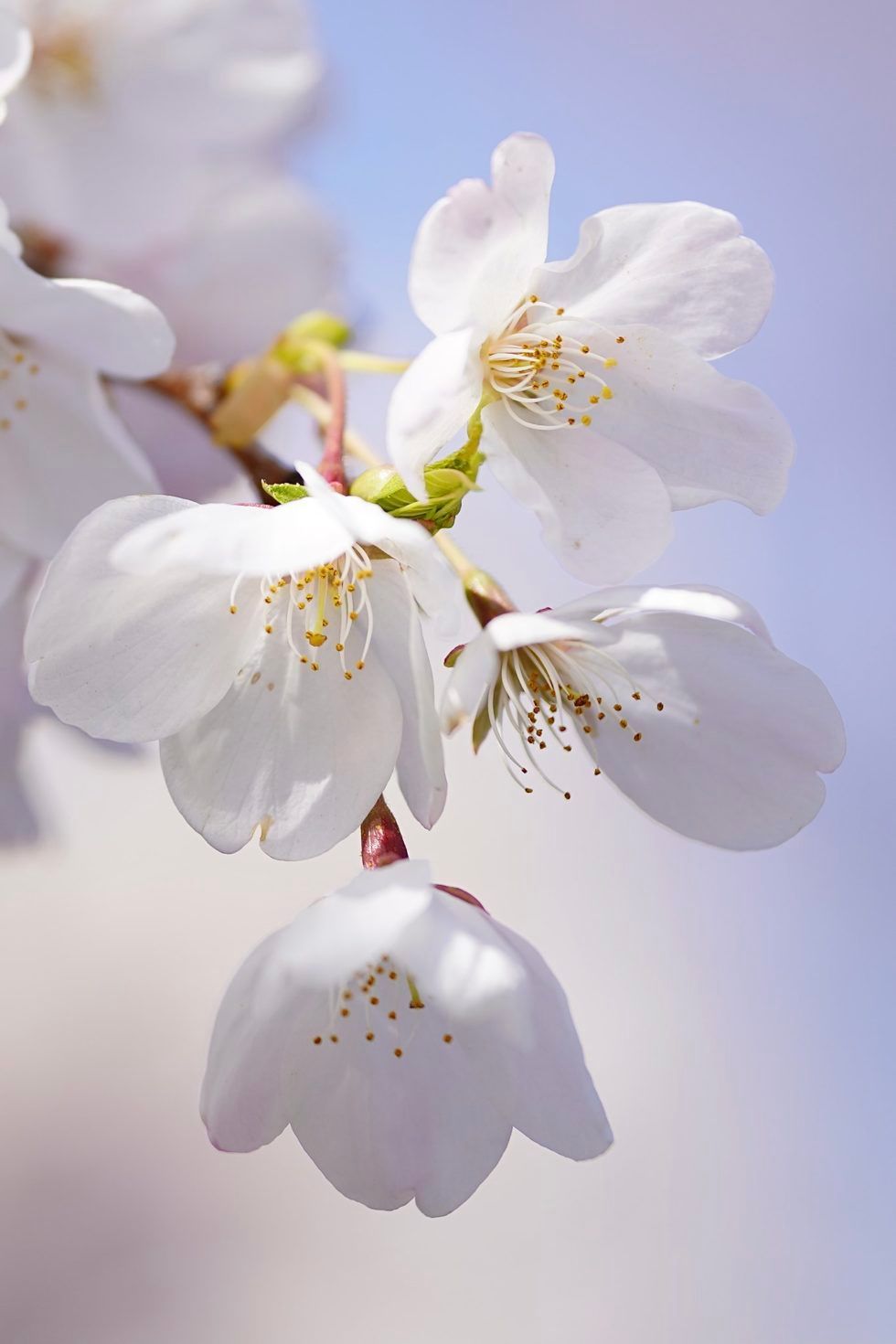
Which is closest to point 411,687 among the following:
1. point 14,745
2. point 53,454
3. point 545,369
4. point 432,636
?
point 432,636

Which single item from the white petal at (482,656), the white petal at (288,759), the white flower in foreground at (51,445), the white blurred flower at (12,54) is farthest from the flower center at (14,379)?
the white petal at (482,656)

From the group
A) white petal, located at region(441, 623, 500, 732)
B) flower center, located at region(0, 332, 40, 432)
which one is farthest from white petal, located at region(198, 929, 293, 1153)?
flower center, located at region(0, 332, 40, 432)

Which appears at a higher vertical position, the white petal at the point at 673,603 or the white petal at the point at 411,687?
the white petal at the point at 673,603

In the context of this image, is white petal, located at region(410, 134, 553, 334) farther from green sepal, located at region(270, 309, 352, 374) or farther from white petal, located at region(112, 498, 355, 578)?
green sepal, located at region(270, 309, 352, 374)

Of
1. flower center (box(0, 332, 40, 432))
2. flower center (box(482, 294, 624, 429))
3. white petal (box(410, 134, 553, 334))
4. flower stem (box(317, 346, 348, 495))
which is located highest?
white petal (box(410, 134, 553, 334))

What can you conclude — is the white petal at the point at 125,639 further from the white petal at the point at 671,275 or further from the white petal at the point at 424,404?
the white petal at the point at 671,275

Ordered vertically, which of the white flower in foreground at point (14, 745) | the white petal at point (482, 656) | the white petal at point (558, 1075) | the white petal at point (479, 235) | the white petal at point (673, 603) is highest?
the white petal at point (479, 235)

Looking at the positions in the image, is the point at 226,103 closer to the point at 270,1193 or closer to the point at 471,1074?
the point at 471,1074

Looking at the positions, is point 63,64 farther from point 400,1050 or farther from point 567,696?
point 400,1050
